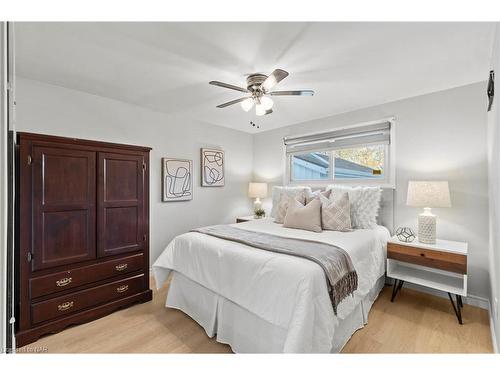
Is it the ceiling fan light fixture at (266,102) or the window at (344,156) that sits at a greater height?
the ceiling fan light fixture at (266,102)

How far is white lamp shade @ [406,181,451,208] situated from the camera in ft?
7.41

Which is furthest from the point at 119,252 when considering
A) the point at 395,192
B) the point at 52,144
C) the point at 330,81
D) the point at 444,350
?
the point at 395,192

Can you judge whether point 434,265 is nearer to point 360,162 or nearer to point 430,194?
point 430,194

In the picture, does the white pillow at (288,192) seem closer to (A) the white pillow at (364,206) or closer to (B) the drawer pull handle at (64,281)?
(A) the white pillow at (364,206)

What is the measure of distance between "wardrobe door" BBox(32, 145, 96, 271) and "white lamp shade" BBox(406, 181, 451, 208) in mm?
3188

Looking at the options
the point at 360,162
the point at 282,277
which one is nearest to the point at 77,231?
the point at 282,277

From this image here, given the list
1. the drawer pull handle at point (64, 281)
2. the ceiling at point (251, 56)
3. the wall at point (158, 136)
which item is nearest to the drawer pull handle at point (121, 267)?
the drawer pull handle at point (64, 281)

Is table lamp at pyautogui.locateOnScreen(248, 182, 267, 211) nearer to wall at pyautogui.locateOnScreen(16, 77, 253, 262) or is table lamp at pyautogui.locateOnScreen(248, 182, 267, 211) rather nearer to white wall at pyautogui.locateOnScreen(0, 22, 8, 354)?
wall at pyautogui.locateOnScreen(16, 77, 253, 262)

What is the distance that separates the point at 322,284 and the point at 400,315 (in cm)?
139

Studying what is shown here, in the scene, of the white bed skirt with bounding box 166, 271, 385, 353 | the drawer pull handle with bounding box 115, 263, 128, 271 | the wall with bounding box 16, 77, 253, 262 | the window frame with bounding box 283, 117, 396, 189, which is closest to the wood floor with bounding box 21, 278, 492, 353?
the white bed skirt with bounding box 166, 271, 385, 353

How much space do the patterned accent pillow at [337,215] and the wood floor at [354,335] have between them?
2.83ft

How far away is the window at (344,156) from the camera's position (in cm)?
309

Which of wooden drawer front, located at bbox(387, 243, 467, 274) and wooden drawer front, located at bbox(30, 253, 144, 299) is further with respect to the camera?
wooden drawer front, located at bbox(387, 243, 467, 274)
